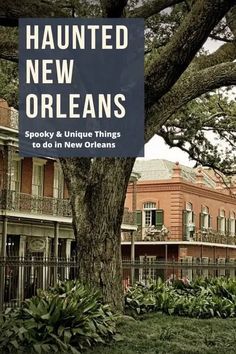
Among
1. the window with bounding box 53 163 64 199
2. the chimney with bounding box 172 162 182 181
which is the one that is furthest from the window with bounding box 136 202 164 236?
the window with bounding box 53 163 64 199

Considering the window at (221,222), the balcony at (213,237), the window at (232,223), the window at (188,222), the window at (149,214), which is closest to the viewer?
the window at (188,222)

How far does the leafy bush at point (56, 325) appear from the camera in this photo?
10.5 metres

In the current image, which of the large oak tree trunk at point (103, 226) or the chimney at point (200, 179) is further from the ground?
the chimney at point (200, 179)

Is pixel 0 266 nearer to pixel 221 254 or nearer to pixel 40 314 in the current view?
pixel 40 314

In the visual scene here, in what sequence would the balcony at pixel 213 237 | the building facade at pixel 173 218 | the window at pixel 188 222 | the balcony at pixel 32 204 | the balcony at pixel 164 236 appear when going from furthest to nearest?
the balcony at pixel 213 237 → the window at pixel 188 222 → the building facade at pixel 173 218 → the balcony at pixel 164 236 → the balcony at pixel 32 204

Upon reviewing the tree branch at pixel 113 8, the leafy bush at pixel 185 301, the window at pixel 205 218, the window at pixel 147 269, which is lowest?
the leafy bush at pixel 185 301

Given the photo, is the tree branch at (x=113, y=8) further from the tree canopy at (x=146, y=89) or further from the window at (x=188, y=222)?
the window at (x=188, y=222)

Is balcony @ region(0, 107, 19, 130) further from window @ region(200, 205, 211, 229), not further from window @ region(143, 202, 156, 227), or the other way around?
window @ region(200, 205, 211, 229)

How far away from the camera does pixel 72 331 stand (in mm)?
10898

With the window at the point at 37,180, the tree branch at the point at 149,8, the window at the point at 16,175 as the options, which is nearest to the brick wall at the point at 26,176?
the window at the point at 16,175

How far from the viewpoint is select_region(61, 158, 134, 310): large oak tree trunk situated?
13.3 metres

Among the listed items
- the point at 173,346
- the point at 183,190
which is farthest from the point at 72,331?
the point at 183,190

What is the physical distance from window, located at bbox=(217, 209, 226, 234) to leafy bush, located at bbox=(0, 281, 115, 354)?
37606 mm

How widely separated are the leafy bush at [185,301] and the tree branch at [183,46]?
4.10 metres
